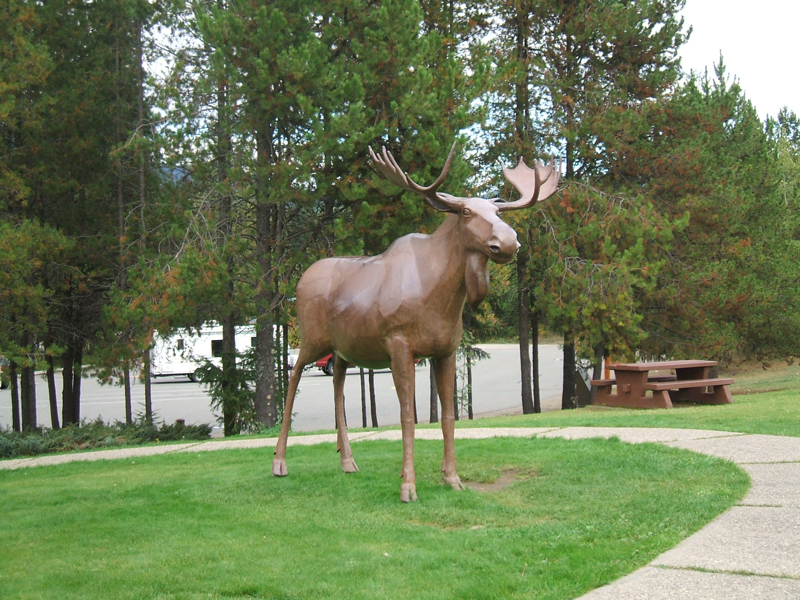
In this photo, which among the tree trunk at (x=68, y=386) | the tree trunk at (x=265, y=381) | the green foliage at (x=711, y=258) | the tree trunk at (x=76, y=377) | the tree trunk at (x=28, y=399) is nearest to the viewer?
the tree trunk at (x=265, y=381)

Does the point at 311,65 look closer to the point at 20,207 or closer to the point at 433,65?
the point at 433,65

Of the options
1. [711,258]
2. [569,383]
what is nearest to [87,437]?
[569,383]

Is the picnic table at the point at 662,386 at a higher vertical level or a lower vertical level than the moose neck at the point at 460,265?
lower

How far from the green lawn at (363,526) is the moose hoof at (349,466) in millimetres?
97

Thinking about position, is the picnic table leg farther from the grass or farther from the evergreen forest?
the grass

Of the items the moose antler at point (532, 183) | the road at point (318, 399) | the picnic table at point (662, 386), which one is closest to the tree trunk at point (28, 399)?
the road at point (318, 399)

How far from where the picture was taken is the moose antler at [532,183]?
6.20 m

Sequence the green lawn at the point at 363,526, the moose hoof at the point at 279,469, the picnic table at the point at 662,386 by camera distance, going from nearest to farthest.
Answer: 1. the green lawn at the point at 363,526
2. the moose hoof at the point at 279,469
3. the picnic table at the point at 662,386

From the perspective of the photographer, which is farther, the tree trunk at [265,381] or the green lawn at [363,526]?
the tree trunk at [265,381]

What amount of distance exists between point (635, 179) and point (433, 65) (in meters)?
6.92

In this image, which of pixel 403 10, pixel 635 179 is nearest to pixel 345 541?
pixel 403 10

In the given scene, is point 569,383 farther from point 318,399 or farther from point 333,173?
point 333,173

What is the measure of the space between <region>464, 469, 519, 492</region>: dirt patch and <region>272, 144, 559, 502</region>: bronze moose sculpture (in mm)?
241

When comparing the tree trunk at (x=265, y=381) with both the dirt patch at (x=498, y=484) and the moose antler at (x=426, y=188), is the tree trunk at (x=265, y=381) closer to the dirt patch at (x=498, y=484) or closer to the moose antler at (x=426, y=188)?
the dirt patch at (x=498, y=484)
